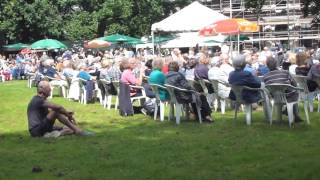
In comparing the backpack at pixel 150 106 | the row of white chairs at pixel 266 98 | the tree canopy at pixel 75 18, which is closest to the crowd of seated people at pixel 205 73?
the row of white chairs at pixel 266 98

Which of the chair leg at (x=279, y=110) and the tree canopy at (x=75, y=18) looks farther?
the tree canopy at (x=75, y=18)

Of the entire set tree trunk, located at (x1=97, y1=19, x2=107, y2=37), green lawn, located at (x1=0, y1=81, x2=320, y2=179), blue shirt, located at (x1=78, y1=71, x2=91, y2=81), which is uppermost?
tree trunk, located at (x1=97, y1=19, x2=107, y2=37)

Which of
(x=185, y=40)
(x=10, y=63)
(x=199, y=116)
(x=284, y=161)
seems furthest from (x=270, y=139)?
(x=185, y=40)

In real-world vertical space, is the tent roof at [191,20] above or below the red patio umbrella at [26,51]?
above

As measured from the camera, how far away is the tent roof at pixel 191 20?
2154 centimetres

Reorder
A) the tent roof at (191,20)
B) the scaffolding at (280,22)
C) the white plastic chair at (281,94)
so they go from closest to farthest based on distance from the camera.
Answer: the white plastic chair at (281,94)
the tent roof at (191,20)
the scaffolding at (280,22)

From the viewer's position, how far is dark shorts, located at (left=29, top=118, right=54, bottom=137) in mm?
10844

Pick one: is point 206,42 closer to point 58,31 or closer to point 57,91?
point 58,31

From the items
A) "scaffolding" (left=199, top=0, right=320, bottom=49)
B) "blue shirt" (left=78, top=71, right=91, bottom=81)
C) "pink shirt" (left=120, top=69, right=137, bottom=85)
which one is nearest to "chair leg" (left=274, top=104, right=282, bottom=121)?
"pink shirt" (left=120, top=69, right=137, bottom=85)

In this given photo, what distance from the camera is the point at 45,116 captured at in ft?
35.5

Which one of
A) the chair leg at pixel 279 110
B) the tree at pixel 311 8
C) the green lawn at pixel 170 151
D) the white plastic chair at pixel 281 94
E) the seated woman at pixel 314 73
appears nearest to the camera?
the green lawn at pixel 170 151

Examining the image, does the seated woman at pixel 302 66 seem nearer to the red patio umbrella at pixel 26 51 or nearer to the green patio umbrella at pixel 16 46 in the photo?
the red patio umbrella at pixel 26 51

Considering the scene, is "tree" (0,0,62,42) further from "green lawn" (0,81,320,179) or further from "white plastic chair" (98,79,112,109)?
"green lawn" (0,81,320,179)

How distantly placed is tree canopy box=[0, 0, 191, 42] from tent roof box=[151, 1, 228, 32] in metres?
25.9
